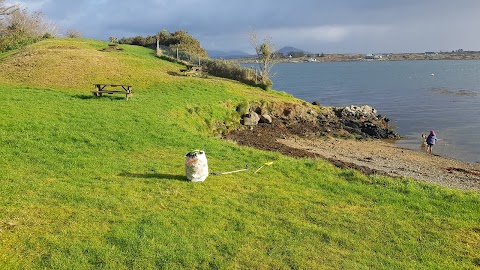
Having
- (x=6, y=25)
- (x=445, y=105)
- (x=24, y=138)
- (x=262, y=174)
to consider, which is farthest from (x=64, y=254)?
(x=6, y=25)

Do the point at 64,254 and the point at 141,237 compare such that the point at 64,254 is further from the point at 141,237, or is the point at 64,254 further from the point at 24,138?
the point at 24,138

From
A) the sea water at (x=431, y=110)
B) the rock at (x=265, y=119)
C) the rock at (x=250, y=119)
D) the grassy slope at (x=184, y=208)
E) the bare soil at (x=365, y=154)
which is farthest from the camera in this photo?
the sea water at (x=431, y=110)

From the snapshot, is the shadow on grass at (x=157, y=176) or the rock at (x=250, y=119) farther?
the rock at (x=250, y=119)

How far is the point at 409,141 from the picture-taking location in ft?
103

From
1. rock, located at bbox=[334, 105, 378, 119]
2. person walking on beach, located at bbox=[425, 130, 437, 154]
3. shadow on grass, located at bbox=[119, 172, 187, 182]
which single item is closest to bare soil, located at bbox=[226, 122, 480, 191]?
person walking on beach, located at bbox=[425, 130, 437, 154]

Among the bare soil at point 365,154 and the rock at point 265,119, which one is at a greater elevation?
the rock at point 265,119

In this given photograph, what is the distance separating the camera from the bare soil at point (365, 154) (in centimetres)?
1842

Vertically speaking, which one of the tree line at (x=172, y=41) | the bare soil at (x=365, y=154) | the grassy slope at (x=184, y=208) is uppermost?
the tree line at (x=172, y=41)

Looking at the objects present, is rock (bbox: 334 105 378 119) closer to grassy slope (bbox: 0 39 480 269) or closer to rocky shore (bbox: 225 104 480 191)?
rocky shore (bbox: 225 104 480 191)

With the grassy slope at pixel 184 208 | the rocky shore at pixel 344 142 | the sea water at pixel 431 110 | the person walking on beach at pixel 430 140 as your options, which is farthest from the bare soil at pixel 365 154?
the grassy slope at pixel 184 208

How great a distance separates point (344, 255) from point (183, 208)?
3.99 m

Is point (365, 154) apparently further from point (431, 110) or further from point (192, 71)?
point (431, 110)

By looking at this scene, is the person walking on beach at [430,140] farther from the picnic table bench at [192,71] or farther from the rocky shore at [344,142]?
the picnic table bench at [192,71]

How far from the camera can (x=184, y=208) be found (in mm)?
9961
